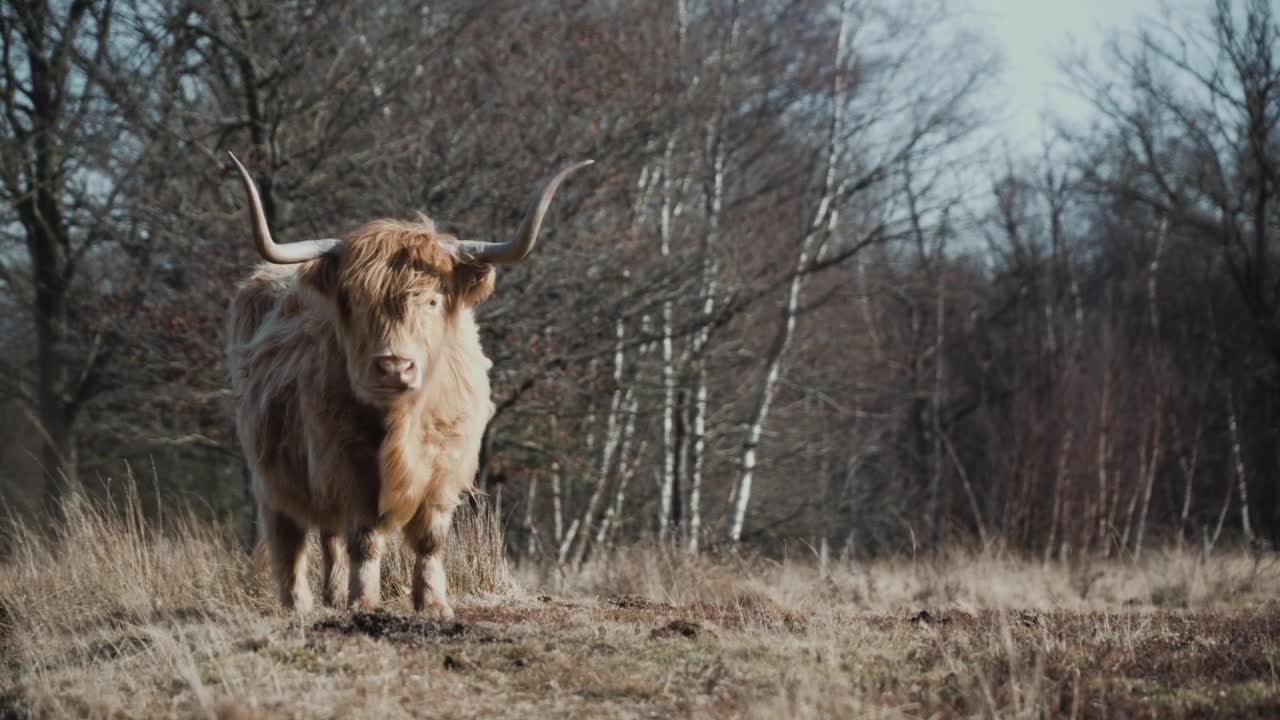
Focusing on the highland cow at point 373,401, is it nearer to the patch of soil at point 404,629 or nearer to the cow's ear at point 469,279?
the cow's ear at point 469,279

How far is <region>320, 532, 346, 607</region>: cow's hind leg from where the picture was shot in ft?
18.6

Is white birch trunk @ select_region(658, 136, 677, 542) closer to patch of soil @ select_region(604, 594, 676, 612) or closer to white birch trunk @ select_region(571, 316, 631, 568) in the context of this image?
white birch trunk @ select_region(571, 316, 631, 568)

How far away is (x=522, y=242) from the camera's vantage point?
17.2 ft

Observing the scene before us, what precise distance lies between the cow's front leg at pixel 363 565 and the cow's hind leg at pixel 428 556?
19cm

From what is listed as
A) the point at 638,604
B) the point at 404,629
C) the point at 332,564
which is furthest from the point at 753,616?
the point at 332,564

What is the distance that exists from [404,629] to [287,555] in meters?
1.46

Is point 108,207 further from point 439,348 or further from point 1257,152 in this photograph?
point 1257,152

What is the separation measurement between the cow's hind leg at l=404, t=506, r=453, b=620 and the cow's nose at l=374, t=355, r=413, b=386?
0.87 m

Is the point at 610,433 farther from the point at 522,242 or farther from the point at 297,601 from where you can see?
the point at 522,242

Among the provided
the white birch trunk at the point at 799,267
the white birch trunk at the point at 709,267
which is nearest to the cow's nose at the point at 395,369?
the white birch trunk at the point at 709,267

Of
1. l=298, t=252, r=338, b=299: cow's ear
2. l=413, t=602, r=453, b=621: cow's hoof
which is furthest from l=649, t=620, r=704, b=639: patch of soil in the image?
l=298, t=252, r=338, b=299: cow's ear

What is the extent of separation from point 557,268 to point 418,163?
155cm

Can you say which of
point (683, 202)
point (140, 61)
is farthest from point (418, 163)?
point (683, 202)

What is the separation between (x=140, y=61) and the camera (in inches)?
423
